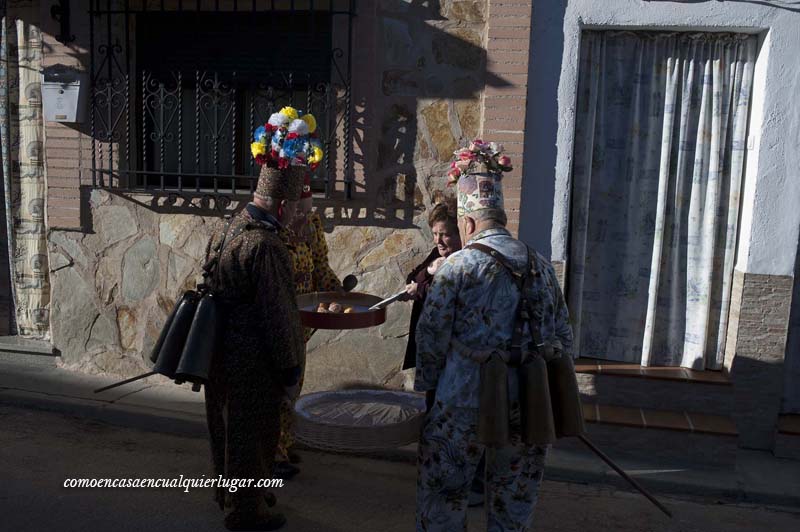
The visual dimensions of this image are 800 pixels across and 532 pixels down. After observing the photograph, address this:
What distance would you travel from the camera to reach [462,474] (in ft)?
10.8

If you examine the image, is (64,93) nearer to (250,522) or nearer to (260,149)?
(260,149)

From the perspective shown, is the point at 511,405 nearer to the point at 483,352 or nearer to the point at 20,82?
the point at 483,352

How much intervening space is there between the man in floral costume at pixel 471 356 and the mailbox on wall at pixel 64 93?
383 centimetres

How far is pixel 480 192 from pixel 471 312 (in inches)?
20.4

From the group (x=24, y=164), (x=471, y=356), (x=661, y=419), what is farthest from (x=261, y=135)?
(x=24, y=164)

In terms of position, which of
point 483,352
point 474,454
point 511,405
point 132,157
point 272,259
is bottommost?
point 474,454

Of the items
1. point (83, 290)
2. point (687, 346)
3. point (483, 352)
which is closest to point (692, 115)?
A: point (687, 346)

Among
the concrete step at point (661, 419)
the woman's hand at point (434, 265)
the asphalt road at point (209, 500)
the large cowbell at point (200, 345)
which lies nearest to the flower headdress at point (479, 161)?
the woman's hand at point (434, 265)

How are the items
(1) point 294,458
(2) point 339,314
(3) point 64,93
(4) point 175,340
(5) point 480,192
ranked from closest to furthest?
(5) point 480,192 < (4) point 175,340 < (2) point 339,314 < (1) point 294,458 < (3) point 64,93

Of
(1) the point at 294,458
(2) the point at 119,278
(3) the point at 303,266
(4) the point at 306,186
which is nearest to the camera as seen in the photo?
(4) the point at 306,186

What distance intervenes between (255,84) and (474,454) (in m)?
3.72

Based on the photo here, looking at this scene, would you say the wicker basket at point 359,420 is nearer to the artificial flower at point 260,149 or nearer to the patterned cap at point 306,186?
the patterned cap at point 306,186

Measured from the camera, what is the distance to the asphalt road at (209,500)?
13.3 ft

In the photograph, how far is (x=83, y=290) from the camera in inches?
247
